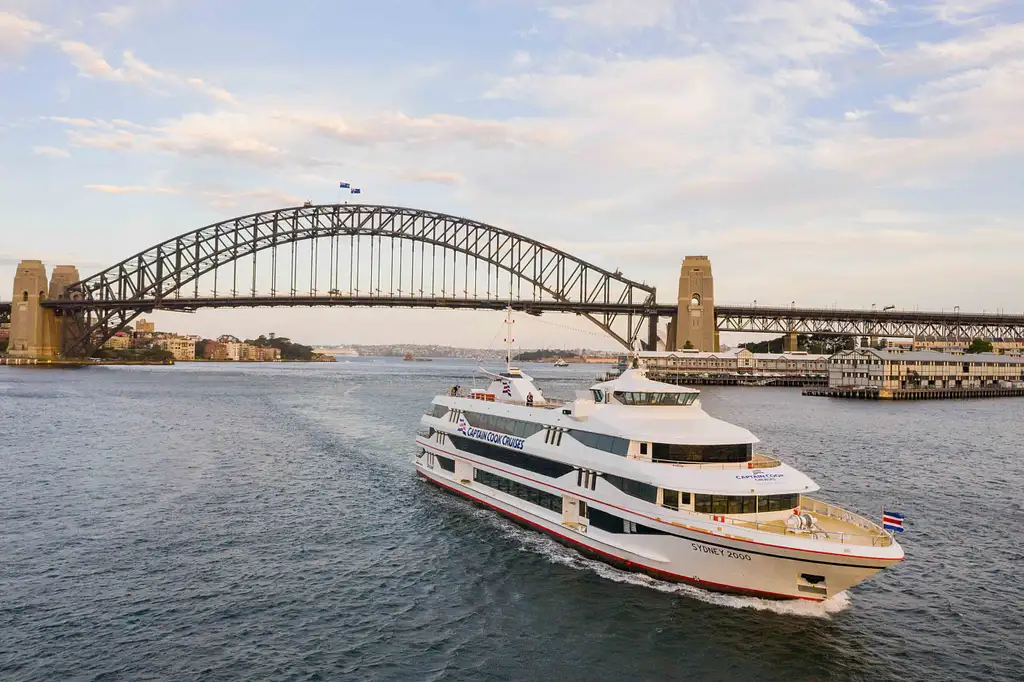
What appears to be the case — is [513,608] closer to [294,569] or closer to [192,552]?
[294,569]

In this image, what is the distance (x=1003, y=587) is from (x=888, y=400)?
3136 inches

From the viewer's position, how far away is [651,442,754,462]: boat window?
837 inches

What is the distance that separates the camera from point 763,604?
1889 cm

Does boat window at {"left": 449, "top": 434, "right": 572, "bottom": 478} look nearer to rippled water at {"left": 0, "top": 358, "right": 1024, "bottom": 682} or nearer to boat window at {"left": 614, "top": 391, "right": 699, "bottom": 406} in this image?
rippled water at {"left": 0, "top": 358, "right": 1024, "bottom": 682}

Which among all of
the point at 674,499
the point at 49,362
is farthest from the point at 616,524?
the point at 49,362

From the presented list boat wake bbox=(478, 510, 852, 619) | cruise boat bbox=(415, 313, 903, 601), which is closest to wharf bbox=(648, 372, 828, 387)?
cruise boat bbox=(415, 313, 903, 601)

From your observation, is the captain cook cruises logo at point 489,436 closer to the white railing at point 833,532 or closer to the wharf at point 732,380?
the white railing at point 833,532

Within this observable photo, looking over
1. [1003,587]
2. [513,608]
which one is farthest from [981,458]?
[513,608]

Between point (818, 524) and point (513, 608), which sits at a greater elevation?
point (818, 524)

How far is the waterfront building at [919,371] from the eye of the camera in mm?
101625

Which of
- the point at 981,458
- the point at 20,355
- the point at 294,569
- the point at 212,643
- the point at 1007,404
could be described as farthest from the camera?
the point at 20,355

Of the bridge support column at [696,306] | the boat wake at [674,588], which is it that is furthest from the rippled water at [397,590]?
the bridge support column at [696,306]

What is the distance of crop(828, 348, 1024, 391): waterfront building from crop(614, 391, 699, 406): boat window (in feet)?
281

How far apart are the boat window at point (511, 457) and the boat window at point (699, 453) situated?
12.7 feet
